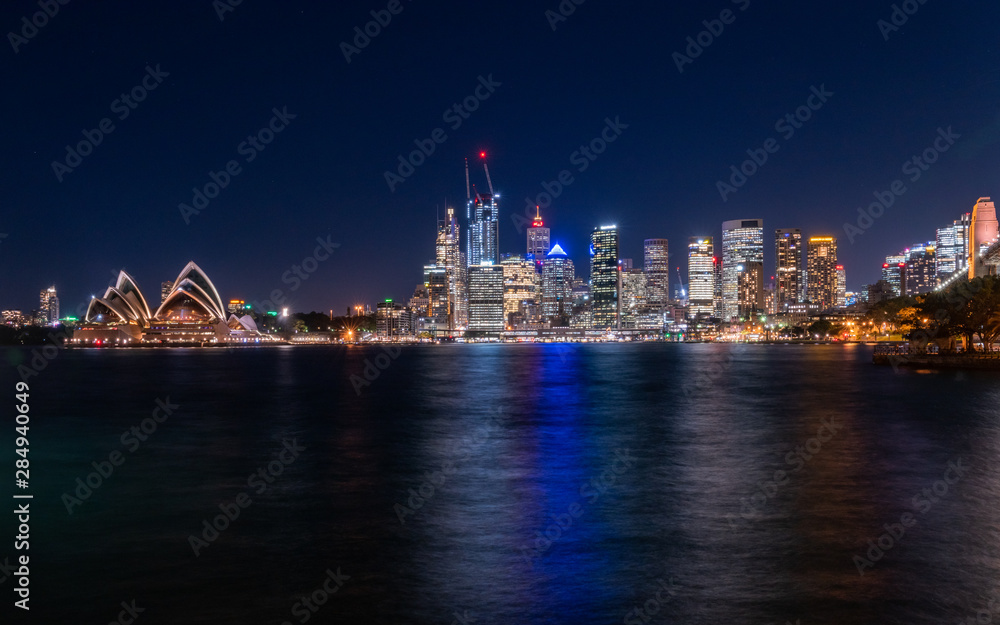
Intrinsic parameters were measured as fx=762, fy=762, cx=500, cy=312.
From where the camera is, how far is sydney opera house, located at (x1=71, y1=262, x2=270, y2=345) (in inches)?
5392

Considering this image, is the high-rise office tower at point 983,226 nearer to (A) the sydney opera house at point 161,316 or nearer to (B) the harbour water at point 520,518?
(B) the harbour water at point 520,518

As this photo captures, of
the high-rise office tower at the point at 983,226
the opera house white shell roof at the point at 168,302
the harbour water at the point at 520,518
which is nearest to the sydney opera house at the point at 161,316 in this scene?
the opera house white shell roof at the point at 168,302

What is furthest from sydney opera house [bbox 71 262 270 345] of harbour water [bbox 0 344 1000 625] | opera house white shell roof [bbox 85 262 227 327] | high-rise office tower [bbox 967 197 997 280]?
high-rise office tower [bbox 967 197 997 280]

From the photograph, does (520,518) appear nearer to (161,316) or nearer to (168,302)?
(168,302)

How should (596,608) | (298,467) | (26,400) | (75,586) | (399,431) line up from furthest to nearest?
(26,400) < (399,431) < (298,467) < (75,586) < (596,608)

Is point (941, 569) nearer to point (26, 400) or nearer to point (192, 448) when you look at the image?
point (192, 448)

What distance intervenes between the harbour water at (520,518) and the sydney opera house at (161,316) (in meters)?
113

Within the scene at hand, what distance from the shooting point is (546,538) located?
1219cm

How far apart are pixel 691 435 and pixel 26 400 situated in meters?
34.2

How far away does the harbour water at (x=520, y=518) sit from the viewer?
9.34m

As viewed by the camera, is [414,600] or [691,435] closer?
Answer: [414,600]

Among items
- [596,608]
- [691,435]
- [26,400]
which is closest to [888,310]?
[691,435]

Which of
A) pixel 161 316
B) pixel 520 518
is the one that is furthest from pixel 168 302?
pixel 520 518

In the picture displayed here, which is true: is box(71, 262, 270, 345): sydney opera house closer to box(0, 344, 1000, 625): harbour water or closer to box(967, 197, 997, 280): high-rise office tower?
box(0, 344, 1000, 625): harbour water
